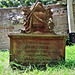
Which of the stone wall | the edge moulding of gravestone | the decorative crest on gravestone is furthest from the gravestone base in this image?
the stone wall

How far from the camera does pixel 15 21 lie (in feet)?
23.1

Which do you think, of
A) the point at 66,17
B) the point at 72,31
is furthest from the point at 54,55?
the point at 66,17

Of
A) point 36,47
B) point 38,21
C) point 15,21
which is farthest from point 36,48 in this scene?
point 15,21

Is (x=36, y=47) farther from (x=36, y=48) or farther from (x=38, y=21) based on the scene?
(x=38, y=21)

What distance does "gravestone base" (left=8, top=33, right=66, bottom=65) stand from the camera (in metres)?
2.73

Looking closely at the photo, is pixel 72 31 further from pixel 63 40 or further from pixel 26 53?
pixel 26 53

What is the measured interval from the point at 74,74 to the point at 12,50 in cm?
146

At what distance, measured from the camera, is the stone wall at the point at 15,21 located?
685cm

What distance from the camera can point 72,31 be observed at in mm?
6254

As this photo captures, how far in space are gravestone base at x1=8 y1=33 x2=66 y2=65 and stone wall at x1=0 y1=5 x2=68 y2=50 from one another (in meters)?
4.13

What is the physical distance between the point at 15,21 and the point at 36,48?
15.2ft

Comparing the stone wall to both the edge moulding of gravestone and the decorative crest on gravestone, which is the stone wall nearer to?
the decorative crest on gravestone

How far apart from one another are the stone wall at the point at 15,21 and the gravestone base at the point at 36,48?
162 inches

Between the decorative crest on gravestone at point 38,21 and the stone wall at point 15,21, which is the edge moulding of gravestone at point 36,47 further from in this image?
the stone wall at point 15,21
